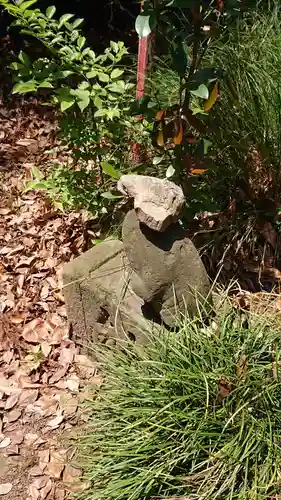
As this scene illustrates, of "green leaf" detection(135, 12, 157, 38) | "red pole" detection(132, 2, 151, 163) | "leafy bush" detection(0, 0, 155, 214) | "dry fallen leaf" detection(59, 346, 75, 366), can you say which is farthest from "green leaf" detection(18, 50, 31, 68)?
"dry fallen leaf" detection(59, 346, 75, 366)

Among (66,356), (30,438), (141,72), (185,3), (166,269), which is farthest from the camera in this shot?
(141,72)

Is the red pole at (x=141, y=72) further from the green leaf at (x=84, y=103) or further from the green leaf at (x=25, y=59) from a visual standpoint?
the green leaf at (x=25, y=59)

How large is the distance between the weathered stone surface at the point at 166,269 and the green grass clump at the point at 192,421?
122 mm

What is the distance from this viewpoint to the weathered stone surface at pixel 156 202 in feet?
8.79

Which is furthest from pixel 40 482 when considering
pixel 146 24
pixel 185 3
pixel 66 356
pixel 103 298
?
pixel 185 3

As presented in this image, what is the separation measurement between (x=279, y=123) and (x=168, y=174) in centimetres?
82

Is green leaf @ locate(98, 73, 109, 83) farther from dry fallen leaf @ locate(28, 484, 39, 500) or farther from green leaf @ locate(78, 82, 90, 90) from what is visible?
dry fallen leaf @ locate(28, 484, 39, 500)

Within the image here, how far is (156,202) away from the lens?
271cm

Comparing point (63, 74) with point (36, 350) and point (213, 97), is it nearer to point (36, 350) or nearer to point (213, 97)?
point (213, 97)

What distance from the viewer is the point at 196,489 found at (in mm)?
2541

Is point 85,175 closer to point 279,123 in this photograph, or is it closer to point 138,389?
point 279,123

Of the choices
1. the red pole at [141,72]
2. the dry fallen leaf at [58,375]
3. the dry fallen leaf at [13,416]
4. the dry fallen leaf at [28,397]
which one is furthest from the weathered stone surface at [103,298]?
the red pole at [141,72]

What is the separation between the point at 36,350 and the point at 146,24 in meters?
1.92

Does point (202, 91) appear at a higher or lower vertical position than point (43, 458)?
higher
